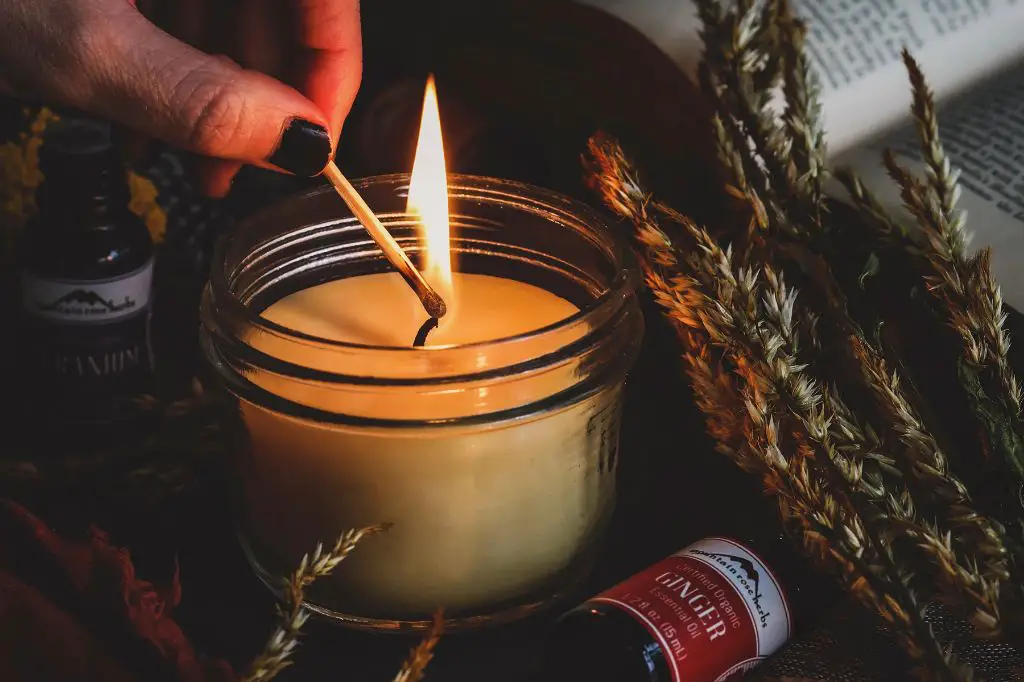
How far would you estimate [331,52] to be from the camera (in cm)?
83

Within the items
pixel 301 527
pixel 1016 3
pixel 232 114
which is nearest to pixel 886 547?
pixel 301 527

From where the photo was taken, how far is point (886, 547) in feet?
1.94

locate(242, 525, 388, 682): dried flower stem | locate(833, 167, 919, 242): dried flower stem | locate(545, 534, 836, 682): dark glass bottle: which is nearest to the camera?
locate(242, 525, 388, 682): dried flower stem

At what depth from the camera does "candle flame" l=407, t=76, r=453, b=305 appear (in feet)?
2.15

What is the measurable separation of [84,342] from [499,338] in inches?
16.7

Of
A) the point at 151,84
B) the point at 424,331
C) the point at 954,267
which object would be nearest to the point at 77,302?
the point at 151,84

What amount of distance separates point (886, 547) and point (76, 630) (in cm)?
43

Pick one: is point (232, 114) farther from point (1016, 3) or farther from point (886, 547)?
point (1016, 3)

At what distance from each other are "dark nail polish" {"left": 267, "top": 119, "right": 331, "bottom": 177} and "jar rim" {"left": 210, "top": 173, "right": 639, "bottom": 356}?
0.05 m

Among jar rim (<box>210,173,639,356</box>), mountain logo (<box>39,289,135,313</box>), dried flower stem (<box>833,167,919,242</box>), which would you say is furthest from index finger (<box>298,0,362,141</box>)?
dried flower stem (<box>833,167,919,242</box>)

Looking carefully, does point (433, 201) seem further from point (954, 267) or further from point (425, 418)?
point (954, 267)

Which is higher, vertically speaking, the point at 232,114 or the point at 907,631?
the point at 232,114

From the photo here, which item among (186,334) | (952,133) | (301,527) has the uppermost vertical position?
(952,133)

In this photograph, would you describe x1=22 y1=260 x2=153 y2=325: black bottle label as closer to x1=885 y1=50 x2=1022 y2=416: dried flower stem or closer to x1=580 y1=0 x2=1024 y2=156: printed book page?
x1=580 y1=0 x2=1024 y2=156: printed book page
